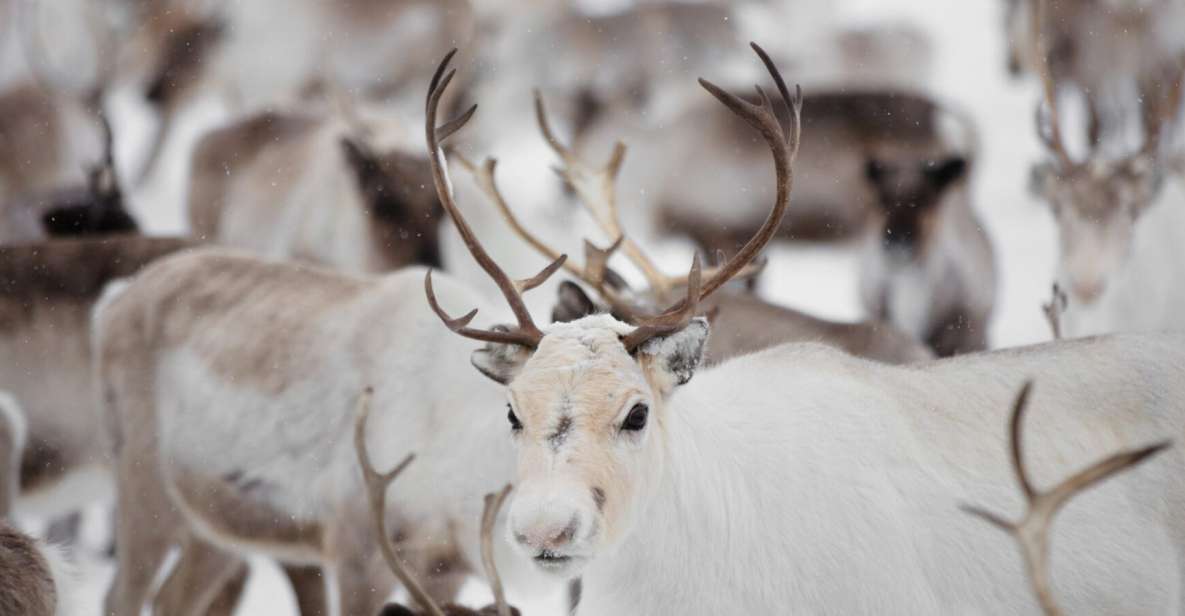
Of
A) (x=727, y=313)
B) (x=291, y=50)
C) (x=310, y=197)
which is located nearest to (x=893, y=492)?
(x=727, y=313)

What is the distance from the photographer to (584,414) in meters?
2.70

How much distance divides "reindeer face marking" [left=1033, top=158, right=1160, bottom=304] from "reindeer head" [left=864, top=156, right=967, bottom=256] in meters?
1.05

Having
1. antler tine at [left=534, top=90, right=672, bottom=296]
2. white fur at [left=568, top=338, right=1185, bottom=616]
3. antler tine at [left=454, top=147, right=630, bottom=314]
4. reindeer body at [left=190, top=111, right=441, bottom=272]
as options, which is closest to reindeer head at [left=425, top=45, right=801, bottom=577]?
white fur at [left=568, top=338, right=1185, bottom=616]

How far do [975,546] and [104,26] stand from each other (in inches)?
388

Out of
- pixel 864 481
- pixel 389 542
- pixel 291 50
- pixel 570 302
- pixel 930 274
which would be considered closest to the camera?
pixel 864 481

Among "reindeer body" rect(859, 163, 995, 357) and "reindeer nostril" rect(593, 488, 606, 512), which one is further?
"reindeer body" rect(859, 163, 995, 357)

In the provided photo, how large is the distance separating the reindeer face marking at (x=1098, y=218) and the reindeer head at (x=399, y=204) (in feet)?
7.47

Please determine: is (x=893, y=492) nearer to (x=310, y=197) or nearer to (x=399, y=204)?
(x=399, y=204)

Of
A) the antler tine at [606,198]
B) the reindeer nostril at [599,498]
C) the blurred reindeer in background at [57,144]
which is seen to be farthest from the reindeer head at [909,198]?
the reindeer nostril at [599,498]

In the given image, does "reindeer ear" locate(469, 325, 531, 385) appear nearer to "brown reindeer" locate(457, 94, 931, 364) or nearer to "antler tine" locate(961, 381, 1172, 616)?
"antler tine" locate(961, 381, 1172, 616)

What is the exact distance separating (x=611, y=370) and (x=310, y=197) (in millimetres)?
4819

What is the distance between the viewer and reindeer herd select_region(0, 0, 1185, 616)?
288 cm

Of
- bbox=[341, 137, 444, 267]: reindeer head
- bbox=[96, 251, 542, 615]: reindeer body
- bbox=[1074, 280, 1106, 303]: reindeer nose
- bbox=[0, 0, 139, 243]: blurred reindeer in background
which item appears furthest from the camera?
bbox=[0, 0, 139, 243]: blurred reindeer in background

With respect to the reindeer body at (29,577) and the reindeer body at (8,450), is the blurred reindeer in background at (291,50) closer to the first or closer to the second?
the reindeer body at (8,450)
